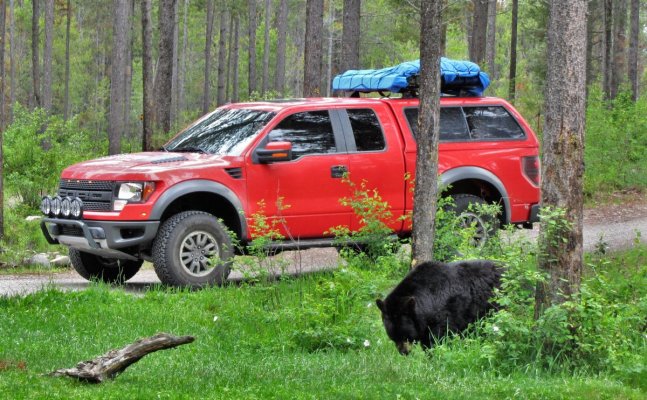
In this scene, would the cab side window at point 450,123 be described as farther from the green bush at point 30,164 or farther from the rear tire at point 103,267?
the green bush at point 30,164

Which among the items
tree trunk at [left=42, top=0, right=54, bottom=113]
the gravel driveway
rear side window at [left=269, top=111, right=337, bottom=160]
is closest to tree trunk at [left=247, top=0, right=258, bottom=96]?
tree trunk at [left=42, top=0, right=54, bottom=113]

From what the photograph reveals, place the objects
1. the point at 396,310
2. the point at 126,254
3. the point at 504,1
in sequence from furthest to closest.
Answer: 1. the point at 504,1
2. the point at 126,254
3. the point at 396,310

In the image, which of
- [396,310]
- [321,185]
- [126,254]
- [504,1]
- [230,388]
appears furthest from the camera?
[504,1]

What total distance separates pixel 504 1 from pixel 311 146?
52387 mm

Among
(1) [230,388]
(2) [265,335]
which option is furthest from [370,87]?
(1) [230,388]

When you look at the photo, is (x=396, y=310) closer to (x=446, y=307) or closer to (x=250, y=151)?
(x=446, y=307)

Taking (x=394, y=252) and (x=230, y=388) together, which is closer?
(x=230, y=388)

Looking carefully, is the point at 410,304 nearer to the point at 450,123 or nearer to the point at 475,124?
the point at 450,123

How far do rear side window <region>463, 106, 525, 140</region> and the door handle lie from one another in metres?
2.20

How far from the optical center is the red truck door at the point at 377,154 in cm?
1340

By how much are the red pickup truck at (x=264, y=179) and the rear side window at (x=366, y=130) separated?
0.02m

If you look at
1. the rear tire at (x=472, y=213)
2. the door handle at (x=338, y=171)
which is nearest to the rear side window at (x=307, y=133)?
the door handle at (x=338, y=171)

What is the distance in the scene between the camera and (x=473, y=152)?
1408cm

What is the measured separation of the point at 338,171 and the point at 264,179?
1.07m
